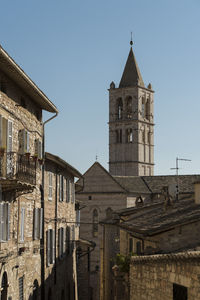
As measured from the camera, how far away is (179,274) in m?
12.3

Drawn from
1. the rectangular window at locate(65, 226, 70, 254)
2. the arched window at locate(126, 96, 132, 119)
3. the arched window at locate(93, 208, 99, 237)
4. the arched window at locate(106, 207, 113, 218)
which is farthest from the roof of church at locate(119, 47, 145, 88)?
the rectangular window at locate(65, 226, 70, 254)

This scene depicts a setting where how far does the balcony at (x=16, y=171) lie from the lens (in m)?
17.5

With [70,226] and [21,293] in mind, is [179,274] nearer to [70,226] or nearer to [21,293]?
[21,293]

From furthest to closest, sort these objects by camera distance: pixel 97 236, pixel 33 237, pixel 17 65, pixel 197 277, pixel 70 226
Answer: pixel 97 236 → pixel 70 226 → pixel 33 237 → pixel 17 65 → pixel 197 277

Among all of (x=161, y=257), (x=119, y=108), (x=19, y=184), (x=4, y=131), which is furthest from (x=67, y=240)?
(x=119, y=108)

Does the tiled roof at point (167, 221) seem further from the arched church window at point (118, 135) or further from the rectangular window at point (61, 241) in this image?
the arched church window at point (118, 135)

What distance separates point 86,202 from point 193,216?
42.2m

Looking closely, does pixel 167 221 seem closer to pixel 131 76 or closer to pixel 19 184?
pixel 19 184

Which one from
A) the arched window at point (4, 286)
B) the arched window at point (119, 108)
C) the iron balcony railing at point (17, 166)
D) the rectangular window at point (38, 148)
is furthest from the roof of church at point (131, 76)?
the arched window at point (4, 286)

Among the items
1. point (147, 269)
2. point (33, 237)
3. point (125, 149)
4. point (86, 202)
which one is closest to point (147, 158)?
point (125, 149)

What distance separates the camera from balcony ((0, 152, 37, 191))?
17.5 meters

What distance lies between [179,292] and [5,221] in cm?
850

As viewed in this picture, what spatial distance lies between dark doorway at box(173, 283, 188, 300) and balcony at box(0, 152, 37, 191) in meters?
6.83

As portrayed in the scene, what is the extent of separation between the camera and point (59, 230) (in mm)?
29156
